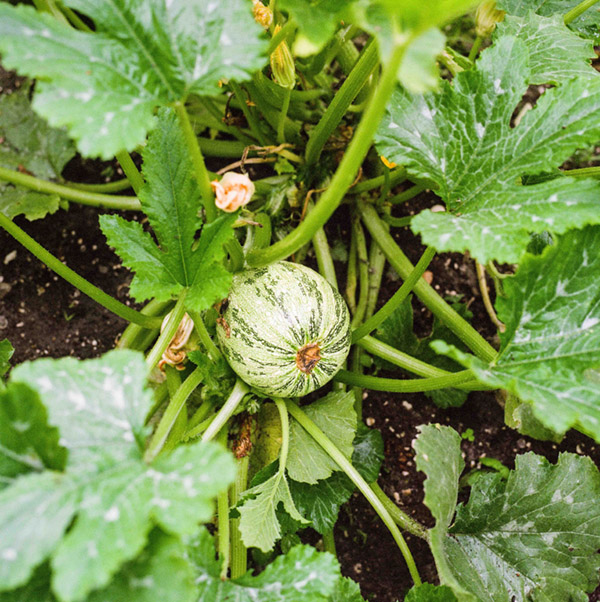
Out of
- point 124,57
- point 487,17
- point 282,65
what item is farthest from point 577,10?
point 124,57

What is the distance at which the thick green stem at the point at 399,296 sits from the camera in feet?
4.61

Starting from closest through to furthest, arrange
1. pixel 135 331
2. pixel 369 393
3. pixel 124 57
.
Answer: pixel 124 57
pixel 135 331
pixel 369 393

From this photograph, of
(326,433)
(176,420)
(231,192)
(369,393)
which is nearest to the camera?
(231,192)

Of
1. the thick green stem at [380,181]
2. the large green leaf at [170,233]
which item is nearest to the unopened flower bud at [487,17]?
the thick green stem at [380,181]

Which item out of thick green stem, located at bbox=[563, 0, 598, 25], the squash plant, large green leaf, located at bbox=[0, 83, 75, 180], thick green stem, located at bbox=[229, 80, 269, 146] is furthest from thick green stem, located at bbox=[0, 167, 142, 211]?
thick green stem, located at bbox=[563, 0, 598, 25]

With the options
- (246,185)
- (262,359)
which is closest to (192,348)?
(262,359)

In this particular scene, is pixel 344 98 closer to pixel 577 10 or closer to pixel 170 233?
pixel 170 233

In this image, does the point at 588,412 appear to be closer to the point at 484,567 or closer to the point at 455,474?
the point at 455,474

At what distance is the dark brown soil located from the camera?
1.97 meters

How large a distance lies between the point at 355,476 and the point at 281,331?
447mm

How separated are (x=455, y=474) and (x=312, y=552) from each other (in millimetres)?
467

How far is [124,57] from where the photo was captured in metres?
1.08

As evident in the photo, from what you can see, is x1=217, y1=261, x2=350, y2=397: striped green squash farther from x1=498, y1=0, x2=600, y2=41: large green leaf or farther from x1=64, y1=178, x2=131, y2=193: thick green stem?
x1=498, y1=0, x2=600, y2=41: large green leaf

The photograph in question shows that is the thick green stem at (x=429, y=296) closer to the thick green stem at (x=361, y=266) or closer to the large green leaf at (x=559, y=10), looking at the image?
the thick green stem at (x=361, y=266)
